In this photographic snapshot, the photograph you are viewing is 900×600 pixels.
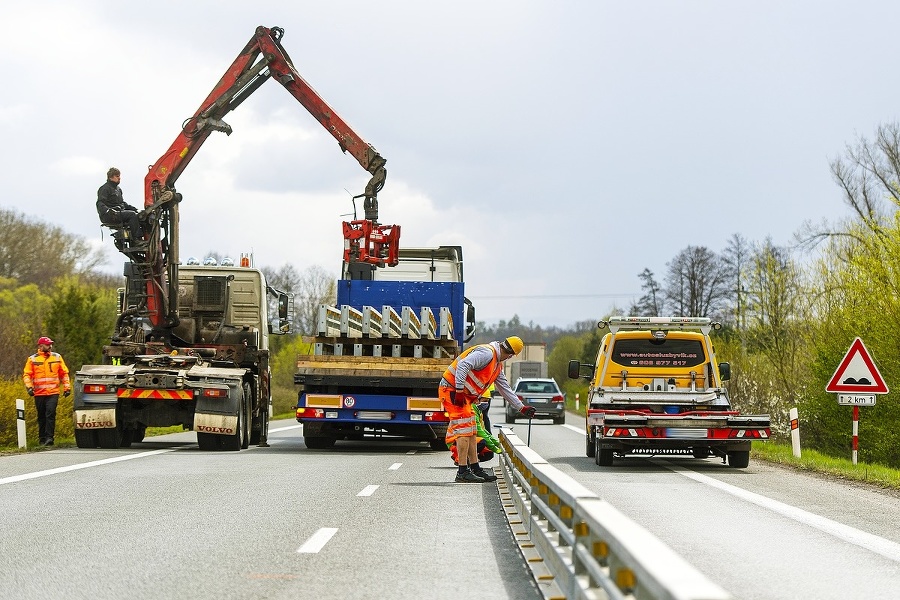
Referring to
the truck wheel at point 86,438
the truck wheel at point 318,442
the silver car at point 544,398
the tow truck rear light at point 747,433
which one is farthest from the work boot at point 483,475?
the silver car at point 544,398

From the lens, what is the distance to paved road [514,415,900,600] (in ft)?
24.9

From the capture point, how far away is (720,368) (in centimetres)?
1942

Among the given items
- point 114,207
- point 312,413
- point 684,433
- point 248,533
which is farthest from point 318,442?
point 248,533

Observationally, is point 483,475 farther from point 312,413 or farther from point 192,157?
point 192,157

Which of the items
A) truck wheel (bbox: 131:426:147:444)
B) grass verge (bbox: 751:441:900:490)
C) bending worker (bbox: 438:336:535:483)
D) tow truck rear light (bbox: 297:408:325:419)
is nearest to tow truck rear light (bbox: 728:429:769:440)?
grass verge (bbox: 751:441:900:490)

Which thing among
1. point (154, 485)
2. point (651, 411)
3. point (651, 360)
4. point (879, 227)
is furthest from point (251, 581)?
point (879, 227)

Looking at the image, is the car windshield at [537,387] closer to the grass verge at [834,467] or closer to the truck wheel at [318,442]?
the grass verge at [834,467]

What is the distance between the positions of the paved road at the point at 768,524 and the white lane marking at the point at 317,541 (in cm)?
252

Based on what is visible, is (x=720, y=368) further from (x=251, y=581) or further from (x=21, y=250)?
(x=21, y=250)

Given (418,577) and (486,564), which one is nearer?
(418,577)

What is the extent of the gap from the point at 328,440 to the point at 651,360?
5779 mm

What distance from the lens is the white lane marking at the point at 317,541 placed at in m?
8.63

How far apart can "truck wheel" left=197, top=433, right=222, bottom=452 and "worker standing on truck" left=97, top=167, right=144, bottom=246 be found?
137 inches

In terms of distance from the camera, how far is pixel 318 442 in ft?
71.0
